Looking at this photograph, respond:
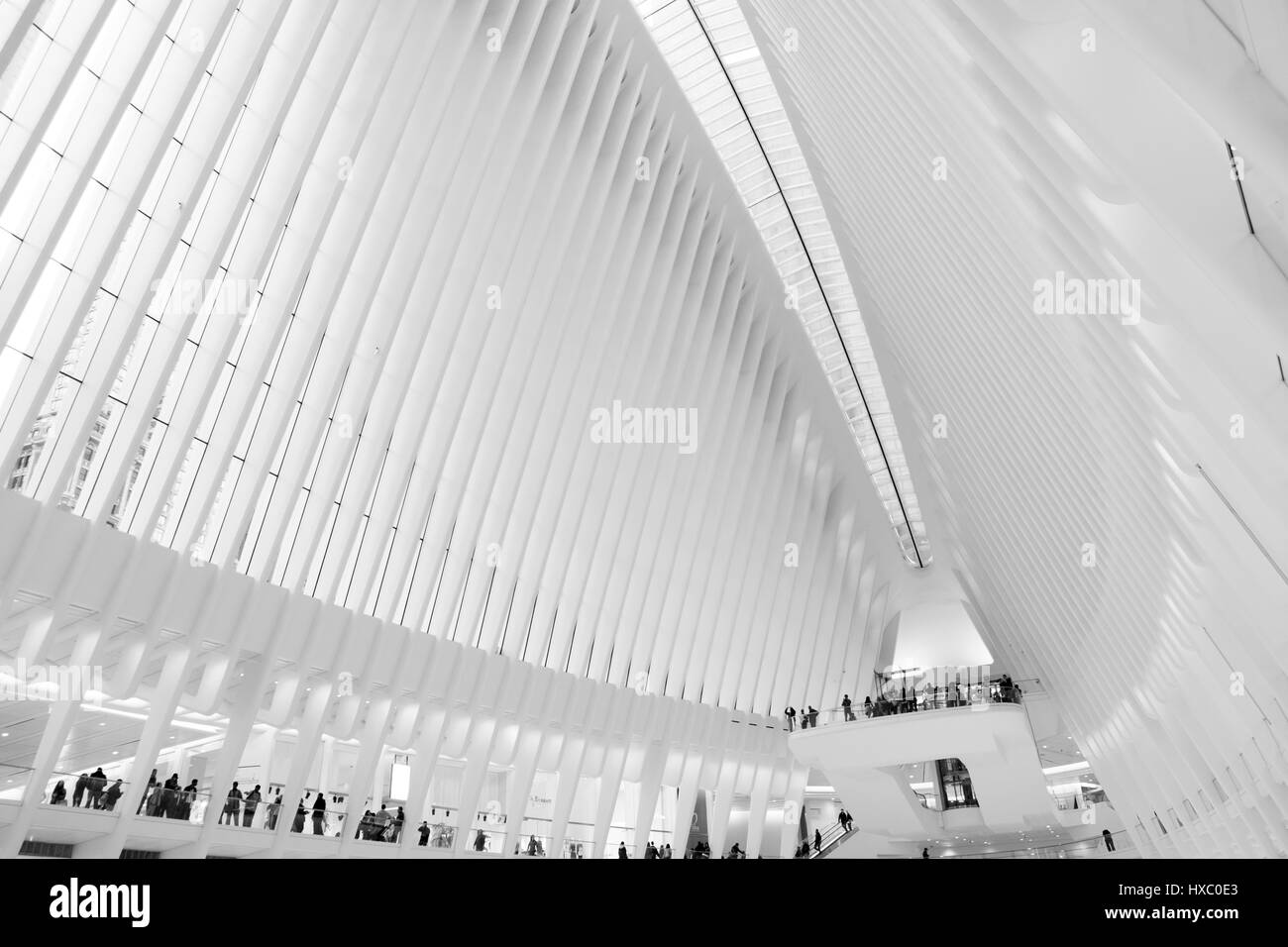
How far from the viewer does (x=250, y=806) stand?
46.5ft

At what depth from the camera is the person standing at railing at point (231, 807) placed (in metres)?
13.7

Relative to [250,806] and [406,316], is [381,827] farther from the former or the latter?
[406,316]

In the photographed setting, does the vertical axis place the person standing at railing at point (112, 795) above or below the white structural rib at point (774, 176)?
below

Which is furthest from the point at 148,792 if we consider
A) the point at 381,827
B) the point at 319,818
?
the point at 381,827

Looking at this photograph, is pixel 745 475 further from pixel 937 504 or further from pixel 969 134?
pixel 969 134

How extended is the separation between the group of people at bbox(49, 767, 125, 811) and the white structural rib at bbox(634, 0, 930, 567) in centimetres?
1505

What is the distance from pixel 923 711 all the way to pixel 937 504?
24.1 ft

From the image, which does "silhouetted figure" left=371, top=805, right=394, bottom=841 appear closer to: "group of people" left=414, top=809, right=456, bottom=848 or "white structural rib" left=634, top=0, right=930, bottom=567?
"group of people" left=414, top=809, right=456, bottom=848

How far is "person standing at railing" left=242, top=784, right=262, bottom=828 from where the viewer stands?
14055 millimetres

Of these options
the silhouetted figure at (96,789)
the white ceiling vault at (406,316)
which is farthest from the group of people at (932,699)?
the silhouetted figure at (96,789)

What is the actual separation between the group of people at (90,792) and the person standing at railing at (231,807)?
1783 mm

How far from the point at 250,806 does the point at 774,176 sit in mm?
15741

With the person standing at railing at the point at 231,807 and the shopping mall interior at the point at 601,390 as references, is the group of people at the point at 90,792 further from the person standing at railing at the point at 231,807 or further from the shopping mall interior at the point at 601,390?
the person standing at railing at the point at 231,807

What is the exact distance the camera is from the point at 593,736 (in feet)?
75.5
